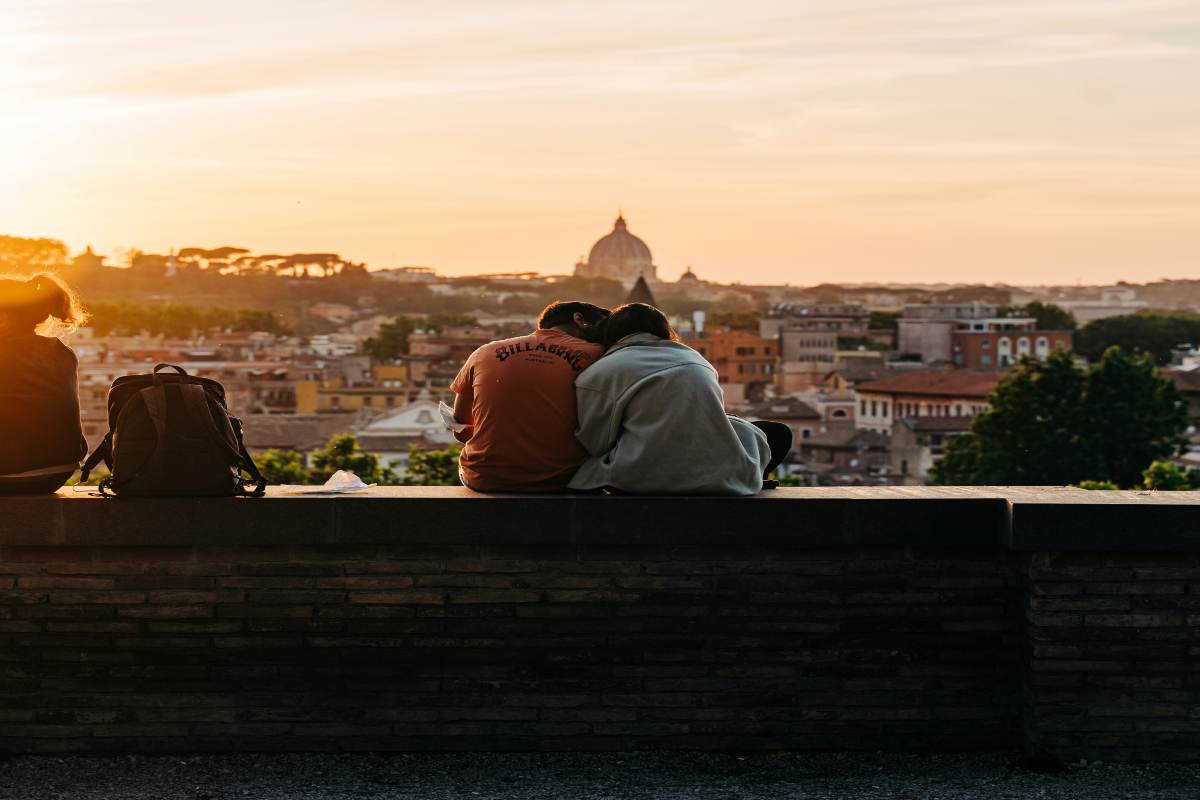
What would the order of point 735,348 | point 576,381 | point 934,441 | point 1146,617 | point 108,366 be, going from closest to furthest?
point 1146,617, point 576,381, point 934,441, point 108,366, point 735,348

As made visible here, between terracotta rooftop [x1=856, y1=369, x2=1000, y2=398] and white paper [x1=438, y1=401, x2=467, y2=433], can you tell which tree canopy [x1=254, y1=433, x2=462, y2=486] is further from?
terracotta rooftop [x1=856, y1=369, x2=1000, y2=398]

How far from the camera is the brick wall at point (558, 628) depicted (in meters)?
4.89

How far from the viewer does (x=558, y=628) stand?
496 cm

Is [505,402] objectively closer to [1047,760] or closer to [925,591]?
[925,591]

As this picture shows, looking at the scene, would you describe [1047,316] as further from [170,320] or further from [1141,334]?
[170,320]

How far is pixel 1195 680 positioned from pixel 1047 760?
1.40ft

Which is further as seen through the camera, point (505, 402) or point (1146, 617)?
point (505, 402)

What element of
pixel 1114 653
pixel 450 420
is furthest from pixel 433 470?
pixel 1114 653

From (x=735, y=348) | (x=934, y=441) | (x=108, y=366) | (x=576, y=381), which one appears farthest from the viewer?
(x=735, y=348)

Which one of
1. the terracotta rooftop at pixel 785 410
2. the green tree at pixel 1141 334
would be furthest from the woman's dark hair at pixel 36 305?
the green tree at pixel 1141 334

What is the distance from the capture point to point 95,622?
16.2 feet

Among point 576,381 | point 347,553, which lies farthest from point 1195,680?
point 347,553

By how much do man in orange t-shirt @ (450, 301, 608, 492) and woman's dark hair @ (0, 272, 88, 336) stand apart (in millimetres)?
1106

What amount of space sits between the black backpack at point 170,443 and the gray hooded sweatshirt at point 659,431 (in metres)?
0.90
